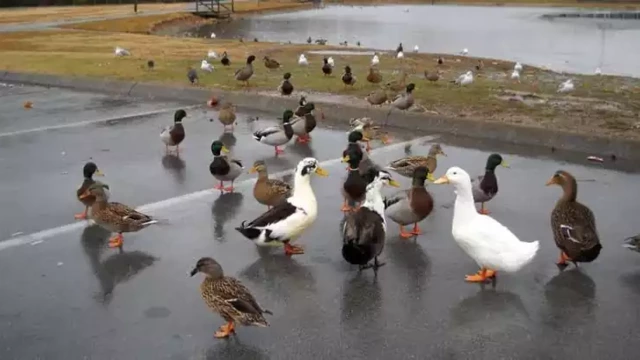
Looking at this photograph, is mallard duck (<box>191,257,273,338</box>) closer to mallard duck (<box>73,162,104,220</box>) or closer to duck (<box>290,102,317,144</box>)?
mallard duck (<box>73,162,104,220</box>)

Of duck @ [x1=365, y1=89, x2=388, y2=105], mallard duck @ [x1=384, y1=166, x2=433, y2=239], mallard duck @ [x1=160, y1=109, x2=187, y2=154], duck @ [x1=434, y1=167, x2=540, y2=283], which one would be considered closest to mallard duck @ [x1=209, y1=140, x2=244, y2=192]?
mallard duck @ [x1=160, y1=109, x2=187, y2=154]

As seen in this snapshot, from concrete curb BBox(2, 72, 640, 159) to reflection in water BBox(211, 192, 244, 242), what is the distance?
194 inches

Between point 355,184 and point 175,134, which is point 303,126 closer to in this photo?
point 175,134

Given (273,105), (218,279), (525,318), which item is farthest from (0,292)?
(273,105)

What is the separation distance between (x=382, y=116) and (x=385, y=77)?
6.47 metres

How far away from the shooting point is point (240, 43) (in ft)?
119

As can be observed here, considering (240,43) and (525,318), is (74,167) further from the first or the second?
(240,43)

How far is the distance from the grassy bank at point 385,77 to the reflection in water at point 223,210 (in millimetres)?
5486

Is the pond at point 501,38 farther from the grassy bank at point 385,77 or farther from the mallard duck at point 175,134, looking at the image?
the mallard duck at point 175,134

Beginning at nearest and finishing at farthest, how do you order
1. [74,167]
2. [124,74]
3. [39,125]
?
[74,167] < [39,125] < [124,74]

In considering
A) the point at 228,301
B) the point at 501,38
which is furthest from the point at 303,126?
the point at 501,38

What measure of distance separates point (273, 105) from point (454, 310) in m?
9.98

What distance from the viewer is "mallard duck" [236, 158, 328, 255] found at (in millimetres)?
7035

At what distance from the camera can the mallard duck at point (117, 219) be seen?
7.42m
